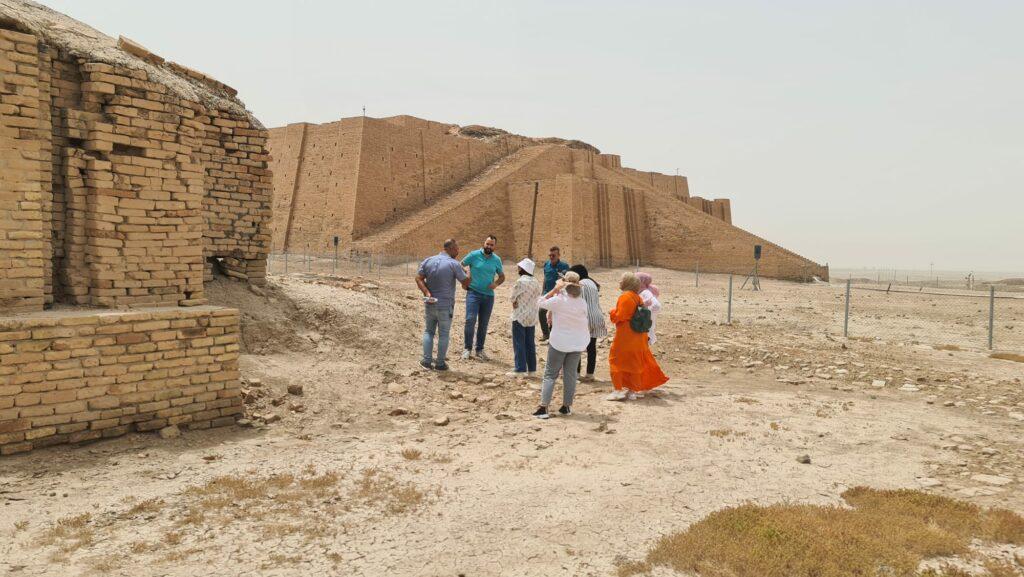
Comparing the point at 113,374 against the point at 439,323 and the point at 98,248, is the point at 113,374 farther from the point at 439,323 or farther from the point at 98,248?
the point at 439,323

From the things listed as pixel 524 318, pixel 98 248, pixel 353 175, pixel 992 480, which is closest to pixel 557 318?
pixel 524 318

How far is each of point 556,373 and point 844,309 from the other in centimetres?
1391

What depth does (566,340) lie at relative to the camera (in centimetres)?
626

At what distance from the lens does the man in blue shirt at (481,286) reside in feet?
27.9

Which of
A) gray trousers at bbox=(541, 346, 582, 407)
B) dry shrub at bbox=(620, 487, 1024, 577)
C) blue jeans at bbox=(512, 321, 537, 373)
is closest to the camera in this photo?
dry shrub at bbox=(620, 487, 1024, 577)

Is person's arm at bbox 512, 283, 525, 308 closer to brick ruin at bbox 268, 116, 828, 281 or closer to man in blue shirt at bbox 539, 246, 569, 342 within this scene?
man in blue shirt at bbox 539, 246, 569, 342

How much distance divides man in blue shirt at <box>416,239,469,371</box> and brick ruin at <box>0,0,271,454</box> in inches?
102

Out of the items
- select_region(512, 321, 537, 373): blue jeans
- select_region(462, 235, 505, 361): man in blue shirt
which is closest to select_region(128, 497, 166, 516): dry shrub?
select_region(512, 321, 537, 373): blue jeans

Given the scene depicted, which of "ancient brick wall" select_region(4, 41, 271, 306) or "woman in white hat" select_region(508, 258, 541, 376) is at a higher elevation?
"ancient brick wall" select_region(4, 41, 271, 306)

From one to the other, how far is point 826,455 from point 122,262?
5.91 meters

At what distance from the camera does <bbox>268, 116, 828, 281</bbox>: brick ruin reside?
30203 mm

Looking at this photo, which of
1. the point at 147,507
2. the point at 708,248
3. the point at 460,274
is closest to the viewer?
the point at 147,507

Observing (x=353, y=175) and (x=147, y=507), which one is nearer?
(x=147, y=507)

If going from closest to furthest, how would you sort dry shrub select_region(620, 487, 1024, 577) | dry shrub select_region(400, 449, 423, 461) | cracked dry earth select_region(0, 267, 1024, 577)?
dry shrub select_region(620, 487, 1024, 577), cracked dry earth select_region(0, 267, 1024, 577), dry shrub select_region(400, 449, 423, 461)
